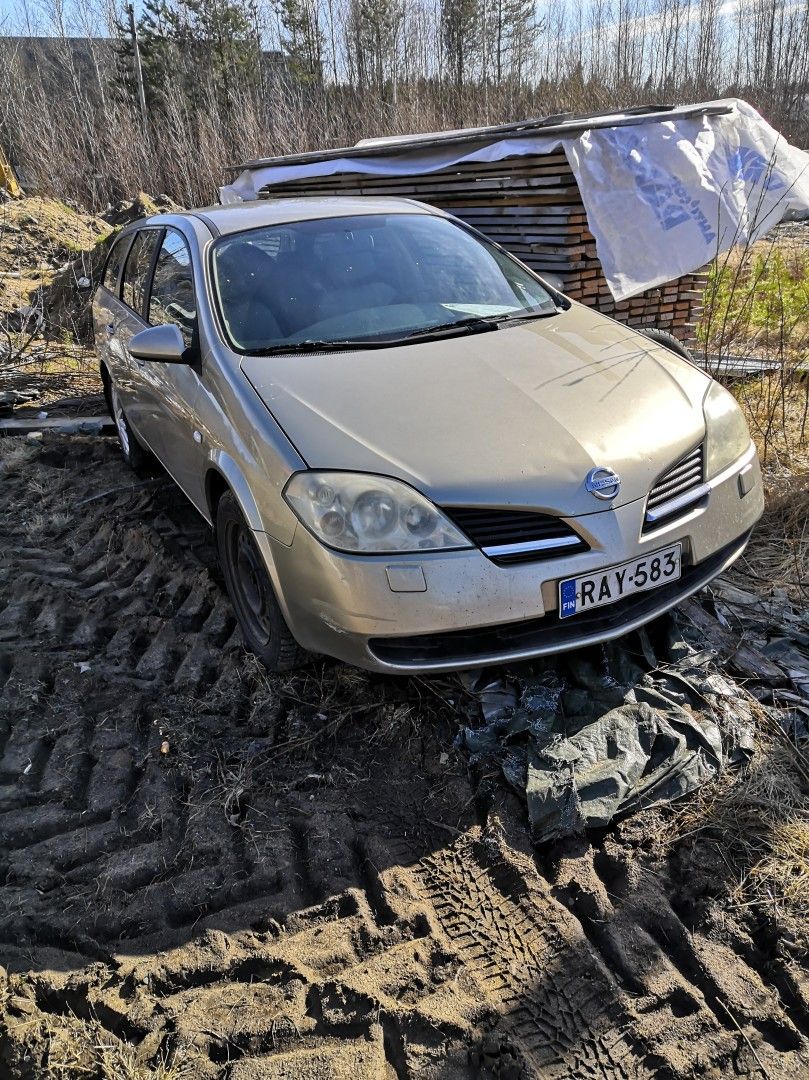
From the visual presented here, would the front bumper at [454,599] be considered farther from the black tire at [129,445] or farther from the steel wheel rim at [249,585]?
the black tire at [129,445]

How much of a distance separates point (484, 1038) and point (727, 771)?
3.81 ft

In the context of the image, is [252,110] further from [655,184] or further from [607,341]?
[607,341]

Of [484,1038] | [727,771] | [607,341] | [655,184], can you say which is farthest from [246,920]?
[655,184]

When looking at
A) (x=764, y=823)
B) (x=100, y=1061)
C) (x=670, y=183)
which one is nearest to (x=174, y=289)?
(x=100, y=1061)

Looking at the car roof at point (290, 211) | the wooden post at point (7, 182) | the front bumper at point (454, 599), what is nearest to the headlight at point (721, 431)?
the front bumper at point (454, 599)

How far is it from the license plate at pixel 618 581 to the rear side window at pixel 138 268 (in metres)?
3.02

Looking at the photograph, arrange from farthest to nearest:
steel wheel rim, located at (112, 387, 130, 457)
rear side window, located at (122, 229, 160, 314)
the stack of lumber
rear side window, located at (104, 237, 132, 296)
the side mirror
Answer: the stack of lumber → steel wheel rim, located at (112, 387, 130, 457) → rear side window, located at (104, 237, 132, 296) → rear side window, located at (122, 229, 160, 314) → the side mirror

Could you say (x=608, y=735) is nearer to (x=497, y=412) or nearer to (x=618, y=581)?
(x=618, y=581)

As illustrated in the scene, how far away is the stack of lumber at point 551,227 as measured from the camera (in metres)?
6.05

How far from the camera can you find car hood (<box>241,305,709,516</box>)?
2430 millimetres

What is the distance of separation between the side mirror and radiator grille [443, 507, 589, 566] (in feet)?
4.78

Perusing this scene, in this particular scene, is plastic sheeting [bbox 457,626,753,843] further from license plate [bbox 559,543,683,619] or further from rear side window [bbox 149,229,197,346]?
rear side window [bbox 149,229,197,346]

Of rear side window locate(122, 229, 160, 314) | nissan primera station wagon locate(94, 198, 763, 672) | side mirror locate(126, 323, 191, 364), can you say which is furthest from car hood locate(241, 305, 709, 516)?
rear side window locate(122, 229, 160, 314)

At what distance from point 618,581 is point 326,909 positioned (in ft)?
4.17
